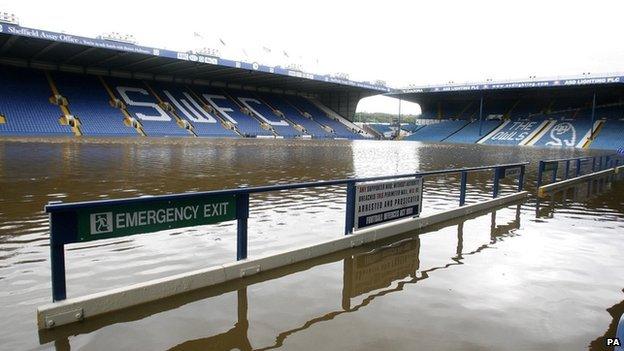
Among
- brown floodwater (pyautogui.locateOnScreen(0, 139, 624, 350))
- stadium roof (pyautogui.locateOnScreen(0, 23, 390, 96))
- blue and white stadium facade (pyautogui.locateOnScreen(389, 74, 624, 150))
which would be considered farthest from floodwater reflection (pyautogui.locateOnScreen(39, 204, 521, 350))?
blue and white stadium facade (pyautogui.locateOnScreen(389, 74, 624, 150))

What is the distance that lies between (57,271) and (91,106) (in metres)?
43.5

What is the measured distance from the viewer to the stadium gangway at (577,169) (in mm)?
13031

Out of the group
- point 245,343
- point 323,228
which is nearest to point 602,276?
point 323,228

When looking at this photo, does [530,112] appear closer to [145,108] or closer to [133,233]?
[145,108]

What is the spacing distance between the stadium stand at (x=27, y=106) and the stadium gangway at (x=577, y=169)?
37.7 m

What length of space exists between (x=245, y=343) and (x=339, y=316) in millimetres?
1054

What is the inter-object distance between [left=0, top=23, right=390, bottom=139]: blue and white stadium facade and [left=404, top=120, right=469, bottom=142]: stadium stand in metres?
11.0

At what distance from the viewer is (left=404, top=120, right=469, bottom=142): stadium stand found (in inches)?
2707

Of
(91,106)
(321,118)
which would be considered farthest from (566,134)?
(91,106)

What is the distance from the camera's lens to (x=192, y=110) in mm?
49438

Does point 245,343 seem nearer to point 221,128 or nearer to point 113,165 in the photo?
point 113,165

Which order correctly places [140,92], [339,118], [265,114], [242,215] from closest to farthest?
[242,215] → [140,92] → [265,114] → [339,118]

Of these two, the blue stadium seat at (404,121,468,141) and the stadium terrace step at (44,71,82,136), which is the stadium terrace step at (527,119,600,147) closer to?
the blue stadium seat at (404,121,468,141)

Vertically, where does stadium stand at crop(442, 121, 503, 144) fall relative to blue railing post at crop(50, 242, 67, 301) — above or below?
above
